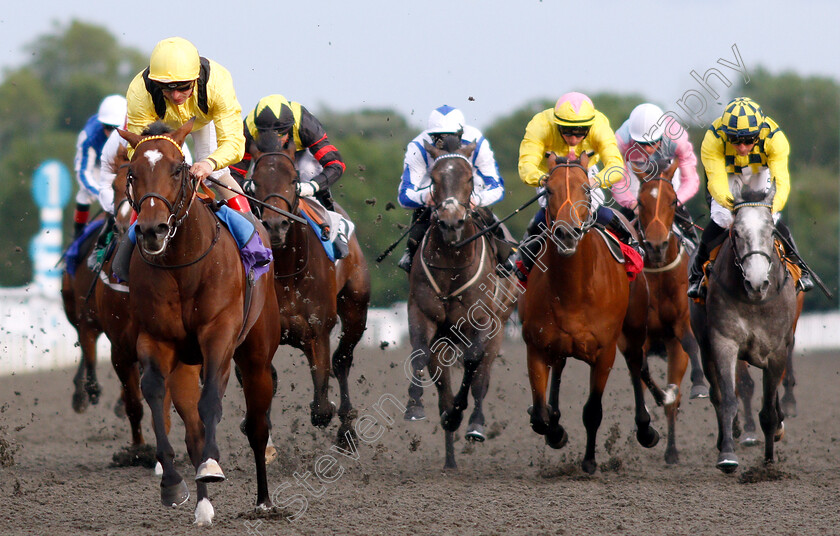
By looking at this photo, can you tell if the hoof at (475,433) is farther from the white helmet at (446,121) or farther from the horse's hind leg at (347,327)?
the white helmet at (446,121)

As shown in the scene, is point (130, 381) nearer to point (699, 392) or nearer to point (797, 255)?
point (699, 392)

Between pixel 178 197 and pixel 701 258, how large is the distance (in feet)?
13.4

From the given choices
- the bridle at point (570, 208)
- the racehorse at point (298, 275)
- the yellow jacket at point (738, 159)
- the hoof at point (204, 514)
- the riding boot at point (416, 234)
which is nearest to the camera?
the hoof at point (204, 514)

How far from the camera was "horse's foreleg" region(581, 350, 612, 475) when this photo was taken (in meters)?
7.31

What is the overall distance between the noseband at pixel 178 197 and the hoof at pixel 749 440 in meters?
5.09

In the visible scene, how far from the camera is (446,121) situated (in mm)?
8281

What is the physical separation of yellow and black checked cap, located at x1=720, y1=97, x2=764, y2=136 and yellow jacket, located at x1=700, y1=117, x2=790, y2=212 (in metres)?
0.08

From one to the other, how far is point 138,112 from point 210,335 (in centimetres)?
126

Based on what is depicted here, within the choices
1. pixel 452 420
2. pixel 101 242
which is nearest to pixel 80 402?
pixel 101 242

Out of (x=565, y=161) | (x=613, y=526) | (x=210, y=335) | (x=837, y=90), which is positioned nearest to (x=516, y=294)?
(x=565, y=161)

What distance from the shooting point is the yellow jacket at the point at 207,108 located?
5.78 metres

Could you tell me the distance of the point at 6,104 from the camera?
149 ft

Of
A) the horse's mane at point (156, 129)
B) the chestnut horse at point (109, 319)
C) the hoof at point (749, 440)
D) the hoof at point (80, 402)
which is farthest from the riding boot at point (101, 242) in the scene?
the hoof at point (749, 440)

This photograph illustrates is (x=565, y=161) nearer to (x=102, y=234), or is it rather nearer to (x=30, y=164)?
(x=102, y=234)
